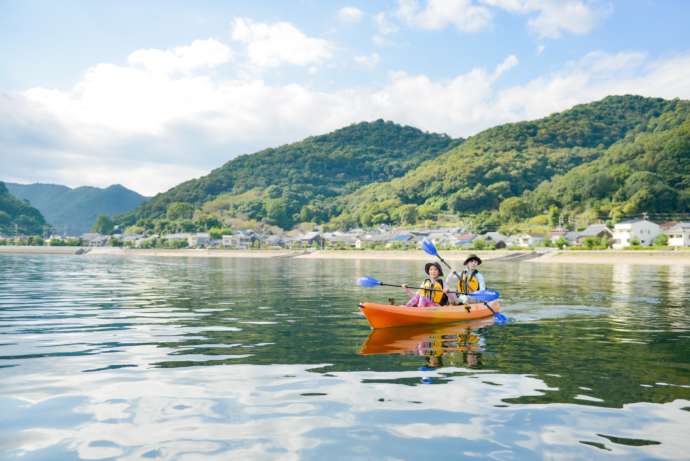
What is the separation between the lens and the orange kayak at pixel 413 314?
1377 cm

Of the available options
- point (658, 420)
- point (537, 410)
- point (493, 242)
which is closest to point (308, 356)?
point (537, 410)

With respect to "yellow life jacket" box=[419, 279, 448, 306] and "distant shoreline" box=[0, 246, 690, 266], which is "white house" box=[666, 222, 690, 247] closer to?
"distant shoreline" box=[0, 246, 690, 266]

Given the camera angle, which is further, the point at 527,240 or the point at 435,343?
the point at 527,240

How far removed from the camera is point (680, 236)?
8494 centimetres

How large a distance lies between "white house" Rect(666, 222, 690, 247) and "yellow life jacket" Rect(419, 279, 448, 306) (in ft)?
266

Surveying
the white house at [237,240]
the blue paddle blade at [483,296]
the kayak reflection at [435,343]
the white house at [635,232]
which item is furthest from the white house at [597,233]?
the kayak reflection at [435,343]

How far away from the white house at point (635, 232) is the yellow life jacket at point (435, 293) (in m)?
85.3

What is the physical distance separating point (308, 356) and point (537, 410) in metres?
4.94

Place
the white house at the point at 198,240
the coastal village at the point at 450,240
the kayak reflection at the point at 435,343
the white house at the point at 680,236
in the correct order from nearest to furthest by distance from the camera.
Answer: the kayak reflection at the point at 435,343, the white house at the point at 680,236, the coastal village at the point at 450,240, the white house at the point at 198,240

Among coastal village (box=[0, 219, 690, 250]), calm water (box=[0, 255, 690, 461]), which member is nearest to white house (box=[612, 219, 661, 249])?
coastal village (box=[0, 219, 690, 250])

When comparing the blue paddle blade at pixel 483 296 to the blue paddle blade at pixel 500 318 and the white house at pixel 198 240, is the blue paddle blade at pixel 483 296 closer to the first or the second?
the blue paddle blade at pixel 500 318

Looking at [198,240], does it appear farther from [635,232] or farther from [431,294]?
[431,294]

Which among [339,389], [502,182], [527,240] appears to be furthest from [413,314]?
[502,182]

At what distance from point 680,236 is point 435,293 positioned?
282 feet
